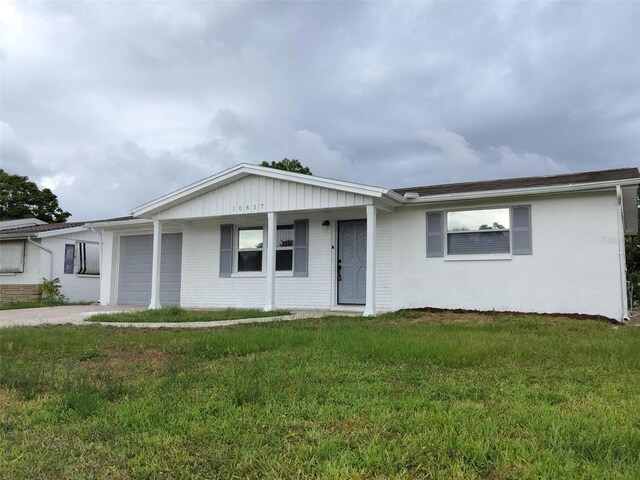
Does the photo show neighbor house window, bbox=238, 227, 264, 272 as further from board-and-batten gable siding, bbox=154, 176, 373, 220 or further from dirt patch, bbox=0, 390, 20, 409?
dirt patch, bbox=0, 390, 20, 409

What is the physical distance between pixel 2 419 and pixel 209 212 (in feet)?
30.2

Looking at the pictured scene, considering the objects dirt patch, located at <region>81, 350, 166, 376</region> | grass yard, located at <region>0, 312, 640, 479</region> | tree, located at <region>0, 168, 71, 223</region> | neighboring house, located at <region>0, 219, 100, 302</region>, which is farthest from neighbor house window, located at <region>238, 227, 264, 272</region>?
tree, located at <region>0, 168, 71, 223</region>

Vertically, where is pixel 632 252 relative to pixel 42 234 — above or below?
below

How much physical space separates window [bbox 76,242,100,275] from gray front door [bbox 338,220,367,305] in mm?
12120

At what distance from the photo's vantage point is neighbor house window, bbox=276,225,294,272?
12891 millimetres

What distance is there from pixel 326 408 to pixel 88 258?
1864 cm

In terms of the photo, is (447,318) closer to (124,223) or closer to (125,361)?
(125,361)

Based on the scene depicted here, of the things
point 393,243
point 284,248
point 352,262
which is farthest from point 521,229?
point 284,248

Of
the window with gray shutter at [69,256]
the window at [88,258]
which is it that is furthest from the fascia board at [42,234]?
the window at [88,258]

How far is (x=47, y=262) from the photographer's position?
1800 centimetres

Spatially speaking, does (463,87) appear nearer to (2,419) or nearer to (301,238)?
(301,238)

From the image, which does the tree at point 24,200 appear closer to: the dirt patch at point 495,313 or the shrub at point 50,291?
the shrub at point 50,291

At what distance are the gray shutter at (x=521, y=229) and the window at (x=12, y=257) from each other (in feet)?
56.4

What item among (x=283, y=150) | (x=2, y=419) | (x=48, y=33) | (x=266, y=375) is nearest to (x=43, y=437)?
(x=2, y=419)
